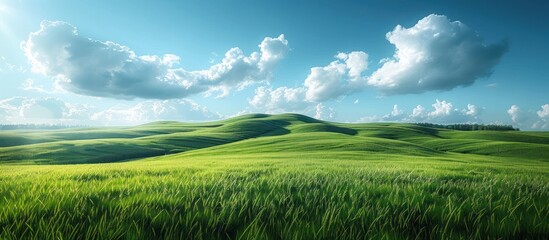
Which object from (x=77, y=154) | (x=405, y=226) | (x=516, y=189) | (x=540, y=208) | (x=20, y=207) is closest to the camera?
(x=405, y=226)

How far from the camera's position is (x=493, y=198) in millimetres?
3713

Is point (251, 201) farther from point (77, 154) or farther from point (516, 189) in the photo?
point (77, 154)

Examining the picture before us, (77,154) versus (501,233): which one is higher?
(501,233)

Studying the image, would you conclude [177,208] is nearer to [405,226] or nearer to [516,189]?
[405,226]

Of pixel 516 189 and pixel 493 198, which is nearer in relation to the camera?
pixel 493 198

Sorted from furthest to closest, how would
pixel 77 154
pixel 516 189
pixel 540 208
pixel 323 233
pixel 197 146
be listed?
pixel 197 146
pixel 77 154
pixel 516 189
pixel 540 208
pixel 323 233

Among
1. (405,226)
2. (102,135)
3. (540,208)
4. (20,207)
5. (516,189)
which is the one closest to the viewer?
(405,226)

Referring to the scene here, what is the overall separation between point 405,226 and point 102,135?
13682 centimetres

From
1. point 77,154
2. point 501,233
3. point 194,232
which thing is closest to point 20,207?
point 194,232

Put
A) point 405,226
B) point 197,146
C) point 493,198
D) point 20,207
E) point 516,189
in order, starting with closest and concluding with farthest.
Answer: point 405,226
point 20,207
point 493,198
point 516,189
point 197,146

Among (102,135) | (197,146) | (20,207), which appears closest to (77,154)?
(197,146)

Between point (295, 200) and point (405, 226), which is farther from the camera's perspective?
point (295, 200)

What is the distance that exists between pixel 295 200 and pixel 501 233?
6.07ft

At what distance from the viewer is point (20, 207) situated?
9.73 ft
